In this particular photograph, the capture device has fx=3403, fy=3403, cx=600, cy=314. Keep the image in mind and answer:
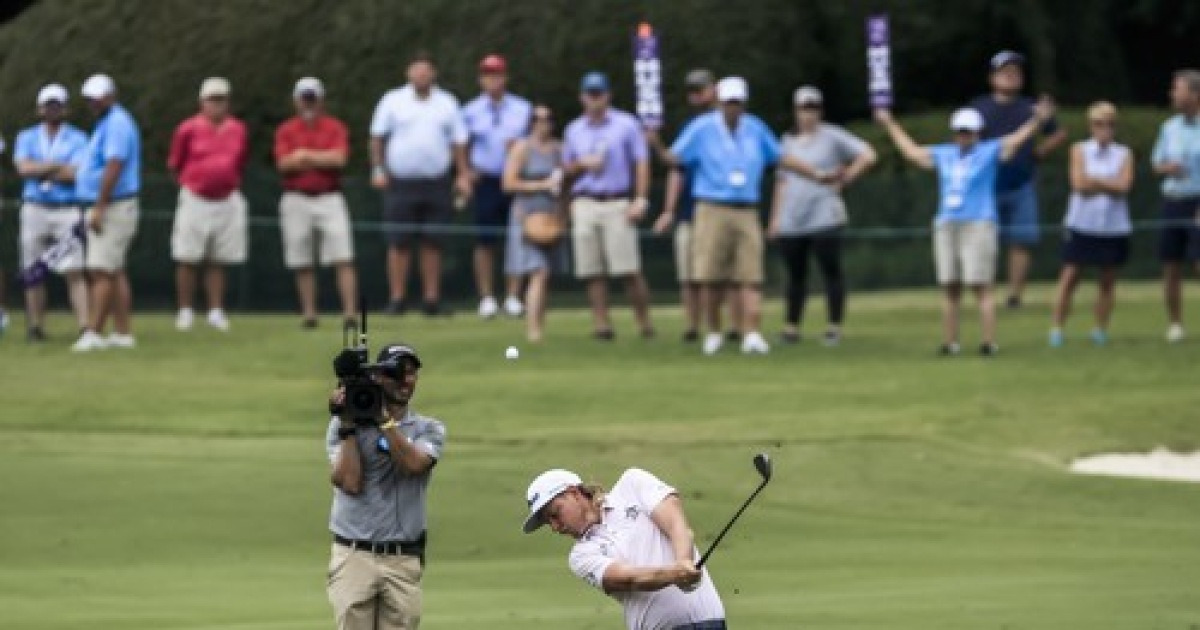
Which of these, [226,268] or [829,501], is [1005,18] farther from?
[829,501]

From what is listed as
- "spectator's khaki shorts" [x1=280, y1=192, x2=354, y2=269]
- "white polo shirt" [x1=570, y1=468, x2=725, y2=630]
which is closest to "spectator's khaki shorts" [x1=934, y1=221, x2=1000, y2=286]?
"spectator's khaki shorts" [x1=280, y1=192, x2=354, y2=269]

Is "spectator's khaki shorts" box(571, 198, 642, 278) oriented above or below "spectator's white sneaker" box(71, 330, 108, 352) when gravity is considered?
above

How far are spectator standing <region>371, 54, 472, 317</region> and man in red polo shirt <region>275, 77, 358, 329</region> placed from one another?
0.41 m

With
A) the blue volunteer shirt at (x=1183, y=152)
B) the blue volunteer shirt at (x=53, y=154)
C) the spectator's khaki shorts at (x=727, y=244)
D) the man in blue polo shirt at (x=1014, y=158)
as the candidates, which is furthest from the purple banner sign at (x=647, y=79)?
the blue volunteer shirt at (x=53, y=154)

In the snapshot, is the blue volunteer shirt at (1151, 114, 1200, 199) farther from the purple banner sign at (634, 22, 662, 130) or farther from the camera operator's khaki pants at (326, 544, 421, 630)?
the camera operator's khaki pants at (326, 544, 421, 630)

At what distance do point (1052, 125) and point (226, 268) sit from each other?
8487 millimetres

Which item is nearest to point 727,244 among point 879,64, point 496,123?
point 879,64

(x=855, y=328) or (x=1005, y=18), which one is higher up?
(x=1005, y=18)

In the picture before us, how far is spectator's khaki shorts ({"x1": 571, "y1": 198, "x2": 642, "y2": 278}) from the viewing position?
26781 mm

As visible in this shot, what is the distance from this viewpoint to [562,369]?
84.6ft

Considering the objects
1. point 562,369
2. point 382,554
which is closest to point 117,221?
point 562,369

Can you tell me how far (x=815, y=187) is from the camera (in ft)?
87.4

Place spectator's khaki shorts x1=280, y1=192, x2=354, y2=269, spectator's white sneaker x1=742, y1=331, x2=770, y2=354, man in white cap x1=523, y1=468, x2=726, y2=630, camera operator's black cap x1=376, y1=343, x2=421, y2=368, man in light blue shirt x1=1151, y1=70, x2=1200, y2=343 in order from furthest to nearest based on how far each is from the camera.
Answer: spectator's khaki shorts x1=280, y1=192, x2=354, y2=269, man in light blue shirt x1=1151, y1=70, x2=1200, y2=343, spectator's white sneaker x1=742, y1=331, x2=770, y2=354, camera operator's black cap x1=376, y1=343, x2=421, y2=368, man in white cap x1=523, y1=468, x2=726, y2=630

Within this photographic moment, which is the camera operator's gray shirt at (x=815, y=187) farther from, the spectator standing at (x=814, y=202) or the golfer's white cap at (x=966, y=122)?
Result: the golfer's white cap at (x=966, y=122)
